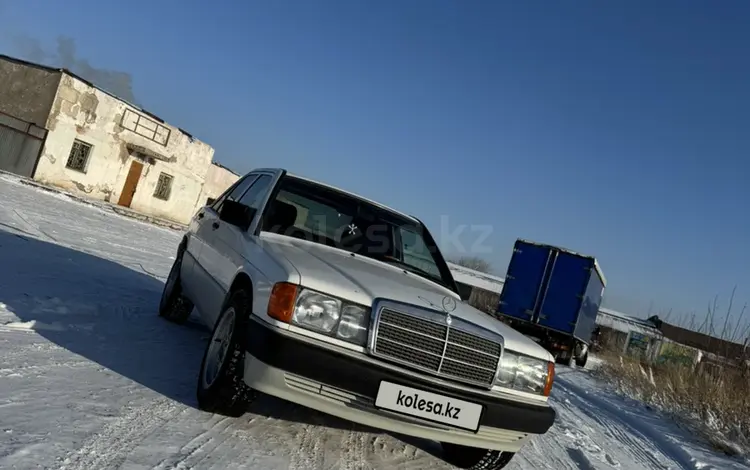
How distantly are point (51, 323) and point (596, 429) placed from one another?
563 cm

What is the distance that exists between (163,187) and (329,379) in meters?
26.6

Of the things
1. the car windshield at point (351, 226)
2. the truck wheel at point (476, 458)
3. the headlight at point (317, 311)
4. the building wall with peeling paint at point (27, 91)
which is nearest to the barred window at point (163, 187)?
the building wall with peeling paint at point (27, 91)

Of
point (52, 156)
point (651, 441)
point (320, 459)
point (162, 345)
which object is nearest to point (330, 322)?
point (320, 459)

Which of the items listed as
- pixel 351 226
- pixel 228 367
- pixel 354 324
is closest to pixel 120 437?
pixel 228 367

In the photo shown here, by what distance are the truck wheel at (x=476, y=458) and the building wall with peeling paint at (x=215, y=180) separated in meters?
28.2

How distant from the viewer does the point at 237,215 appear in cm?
407

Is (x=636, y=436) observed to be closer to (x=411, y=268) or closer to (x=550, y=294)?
(x=411, y=268)

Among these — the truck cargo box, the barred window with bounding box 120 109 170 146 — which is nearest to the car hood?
the truck cargo box

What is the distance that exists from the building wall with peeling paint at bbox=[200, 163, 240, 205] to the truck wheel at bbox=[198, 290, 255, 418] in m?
27.8

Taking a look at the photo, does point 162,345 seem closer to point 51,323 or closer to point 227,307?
point 51,323

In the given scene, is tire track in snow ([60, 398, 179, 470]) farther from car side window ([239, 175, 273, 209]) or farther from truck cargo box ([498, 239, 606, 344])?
truck cargo box ([498, 239, 606, 344])

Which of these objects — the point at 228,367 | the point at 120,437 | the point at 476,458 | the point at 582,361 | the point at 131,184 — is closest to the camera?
the point at 120,437

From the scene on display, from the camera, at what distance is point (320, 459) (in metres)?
2.96

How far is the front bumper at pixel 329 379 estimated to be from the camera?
2736mm
